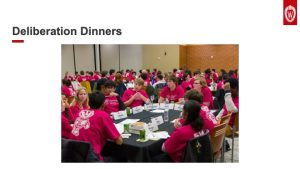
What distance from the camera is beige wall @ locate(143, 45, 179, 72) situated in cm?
1617

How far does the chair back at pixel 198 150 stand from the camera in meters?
2.36

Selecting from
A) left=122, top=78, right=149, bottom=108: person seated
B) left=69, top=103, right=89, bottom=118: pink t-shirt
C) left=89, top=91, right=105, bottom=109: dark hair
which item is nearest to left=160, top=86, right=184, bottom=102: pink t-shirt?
left=122, top=78, right=149, bottom=108: person seated

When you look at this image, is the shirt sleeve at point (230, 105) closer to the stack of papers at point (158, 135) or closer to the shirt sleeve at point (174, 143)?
the stack of papers at point (158, 135)

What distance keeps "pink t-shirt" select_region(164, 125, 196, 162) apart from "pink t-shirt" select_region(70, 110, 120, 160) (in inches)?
20.0

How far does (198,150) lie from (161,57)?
1426 cm

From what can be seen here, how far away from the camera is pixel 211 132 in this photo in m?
2.80

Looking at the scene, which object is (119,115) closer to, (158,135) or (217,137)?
(158,135)

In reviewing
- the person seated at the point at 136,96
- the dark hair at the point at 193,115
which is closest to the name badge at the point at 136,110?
the person seated at the point at 136,96

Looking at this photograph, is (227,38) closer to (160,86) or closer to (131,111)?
(131,111)

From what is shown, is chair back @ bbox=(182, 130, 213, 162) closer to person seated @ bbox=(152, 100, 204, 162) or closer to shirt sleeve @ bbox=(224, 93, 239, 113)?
person seated @ bbox=(152, 100, 204, 162)

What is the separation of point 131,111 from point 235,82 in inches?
58.2
